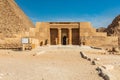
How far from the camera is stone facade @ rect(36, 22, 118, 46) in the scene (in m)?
36.6

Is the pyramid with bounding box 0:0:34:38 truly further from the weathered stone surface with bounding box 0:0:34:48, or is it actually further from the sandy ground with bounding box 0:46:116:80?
the sandy ground with bounding box 0:46:116:80

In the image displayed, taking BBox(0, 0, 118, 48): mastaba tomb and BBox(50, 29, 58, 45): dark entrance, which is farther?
BBox(50, 29, 58, 45): dark entrance

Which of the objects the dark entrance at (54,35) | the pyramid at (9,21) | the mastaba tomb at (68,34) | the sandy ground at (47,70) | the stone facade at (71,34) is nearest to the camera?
the sandy ground at (47,70)

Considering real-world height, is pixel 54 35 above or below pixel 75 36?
above

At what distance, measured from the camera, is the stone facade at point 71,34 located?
36562mm

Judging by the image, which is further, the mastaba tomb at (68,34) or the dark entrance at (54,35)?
the dark entrance at (54,35)

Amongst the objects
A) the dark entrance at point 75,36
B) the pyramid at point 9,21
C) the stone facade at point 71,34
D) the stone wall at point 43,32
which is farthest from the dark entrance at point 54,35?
the pyramid at point 9,21

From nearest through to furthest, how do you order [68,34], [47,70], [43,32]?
[47,70] → [43,32] → [68,34]

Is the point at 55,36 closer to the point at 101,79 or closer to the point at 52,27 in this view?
the point at 52,27

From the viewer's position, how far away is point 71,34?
1463 inches

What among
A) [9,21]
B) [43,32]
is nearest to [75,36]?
[43,32]

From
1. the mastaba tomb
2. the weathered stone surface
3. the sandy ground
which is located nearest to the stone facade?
the mastaba tomb

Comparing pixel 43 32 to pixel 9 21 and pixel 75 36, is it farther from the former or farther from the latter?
pixel 9 21

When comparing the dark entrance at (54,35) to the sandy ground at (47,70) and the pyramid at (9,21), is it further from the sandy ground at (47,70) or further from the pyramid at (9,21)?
the sandy ground at (47,70)
